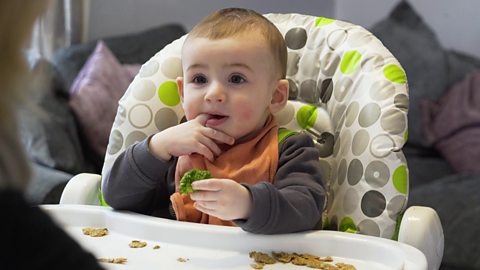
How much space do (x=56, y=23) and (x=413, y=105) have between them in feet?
4.80

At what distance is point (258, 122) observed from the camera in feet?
4.31

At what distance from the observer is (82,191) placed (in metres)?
1.36

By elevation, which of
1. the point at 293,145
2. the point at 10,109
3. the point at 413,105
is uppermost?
the point at 10,109

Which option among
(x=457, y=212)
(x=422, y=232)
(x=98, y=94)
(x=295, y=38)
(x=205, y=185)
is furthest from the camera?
(x=98, y=94)

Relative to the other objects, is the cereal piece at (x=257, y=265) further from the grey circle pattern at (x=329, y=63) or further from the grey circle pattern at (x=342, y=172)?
the grey circle pattern at (x=329, y=63)

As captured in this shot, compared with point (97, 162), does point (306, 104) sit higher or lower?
higher

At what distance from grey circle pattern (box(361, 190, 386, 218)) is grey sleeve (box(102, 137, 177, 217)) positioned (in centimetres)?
32

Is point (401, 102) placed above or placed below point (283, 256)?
above

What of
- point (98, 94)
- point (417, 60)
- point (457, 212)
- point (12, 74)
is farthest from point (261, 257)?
point (417, 60)

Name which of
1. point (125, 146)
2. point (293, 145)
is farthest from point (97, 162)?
point (293, 145)

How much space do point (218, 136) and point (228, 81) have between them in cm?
9

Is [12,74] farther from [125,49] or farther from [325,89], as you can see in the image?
[125,49]

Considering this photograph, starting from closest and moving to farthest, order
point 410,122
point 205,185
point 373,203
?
1. point 205,185
2. point 373,203
3. point 410,122

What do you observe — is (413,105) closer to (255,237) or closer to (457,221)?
(457,221)
